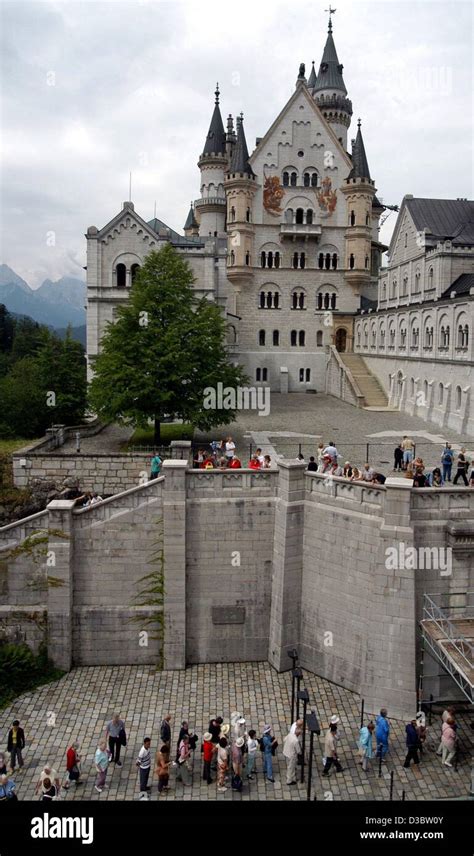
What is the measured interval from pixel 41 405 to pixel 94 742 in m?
20.8

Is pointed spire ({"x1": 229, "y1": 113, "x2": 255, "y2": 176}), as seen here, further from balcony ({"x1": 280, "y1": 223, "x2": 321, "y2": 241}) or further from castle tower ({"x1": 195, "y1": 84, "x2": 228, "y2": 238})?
castle tower ({"x1": 195, "y1": 84, "x2": 228, "y2": 238})

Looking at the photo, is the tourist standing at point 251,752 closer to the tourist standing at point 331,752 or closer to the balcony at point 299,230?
the tourist standing at point 331,752

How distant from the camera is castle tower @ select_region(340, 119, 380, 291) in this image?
57.9 meters

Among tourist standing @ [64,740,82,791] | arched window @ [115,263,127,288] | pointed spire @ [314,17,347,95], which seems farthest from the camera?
pointed spire @ [314,17,347,95]

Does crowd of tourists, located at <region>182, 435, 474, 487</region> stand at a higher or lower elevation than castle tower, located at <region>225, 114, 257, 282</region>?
lower

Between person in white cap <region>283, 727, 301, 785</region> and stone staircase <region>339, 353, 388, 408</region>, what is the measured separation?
35518mm

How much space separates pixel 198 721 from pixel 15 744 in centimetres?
485

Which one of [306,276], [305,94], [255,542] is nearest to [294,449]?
[255,542]

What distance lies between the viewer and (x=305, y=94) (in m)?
58.0

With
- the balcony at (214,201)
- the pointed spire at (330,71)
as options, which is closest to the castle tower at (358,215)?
the balcony at (214,201)

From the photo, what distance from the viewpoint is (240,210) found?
189 ft

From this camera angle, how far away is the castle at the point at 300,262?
50531 millimetres

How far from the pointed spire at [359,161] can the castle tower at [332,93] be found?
20166 mm

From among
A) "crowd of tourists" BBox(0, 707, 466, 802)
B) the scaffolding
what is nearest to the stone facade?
the scaffolding
